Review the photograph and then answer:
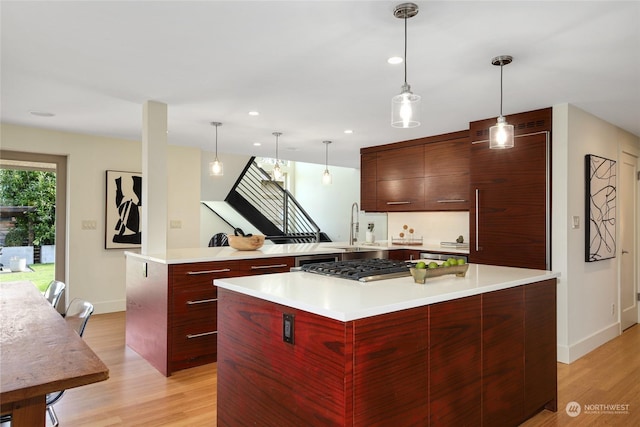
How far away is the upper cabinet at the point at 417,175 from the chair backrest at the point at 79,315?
3888 millimetres

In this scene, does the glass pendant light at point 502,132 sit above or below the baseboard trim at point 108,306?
above

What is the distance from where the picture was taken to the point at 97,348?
12.6 ft

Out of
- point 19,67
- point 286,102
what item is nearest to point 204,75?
point 286,102

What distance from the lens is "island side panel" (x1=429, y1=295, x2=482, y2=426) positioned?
1885 millimetres

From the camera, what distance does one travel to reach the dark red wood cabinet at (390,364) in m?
1.60

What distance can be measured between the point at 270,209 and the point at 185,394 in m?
6.97

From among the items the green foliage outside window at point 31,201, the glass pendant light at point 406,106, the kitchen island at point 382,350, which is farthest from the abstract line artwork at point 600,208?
the green foliage outside window at point 31,201

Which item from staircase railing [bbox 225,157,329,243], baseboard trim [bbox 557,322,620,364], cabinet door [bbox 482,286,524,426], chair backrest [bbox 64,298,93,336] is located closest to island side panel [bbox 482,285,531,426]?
cabinet door [bbox 482,286,524,426]

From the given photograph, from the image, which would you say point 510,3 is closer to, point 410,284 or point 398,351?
point 410,284

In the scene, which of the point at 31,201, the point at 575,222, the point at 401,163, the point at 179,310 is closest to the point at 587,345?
the point at 575,222

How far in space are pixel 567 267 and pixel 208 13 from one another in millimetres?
3465

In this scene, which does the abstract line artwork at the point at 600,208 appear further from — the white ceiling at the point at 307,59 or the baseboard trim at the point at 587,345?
the baseboard trim at the point at 587,345

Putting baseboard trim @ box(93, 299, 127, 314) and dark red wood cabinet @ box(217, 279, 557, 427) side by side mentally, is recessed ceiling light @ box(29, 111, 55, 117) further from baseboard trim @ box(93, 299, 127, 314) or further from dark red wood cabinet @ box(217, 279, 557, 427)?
dark red wood cabinet @ box(217, 279, 557, 427)

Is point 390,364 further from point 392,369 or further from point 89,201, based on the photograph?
point 89,201
